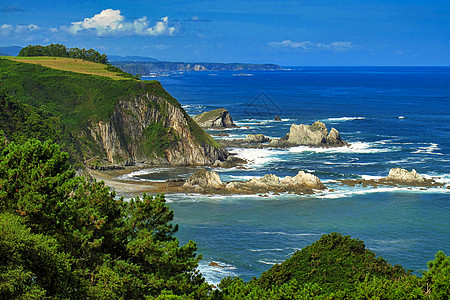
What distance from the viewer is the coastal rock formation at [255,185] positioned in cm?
7369

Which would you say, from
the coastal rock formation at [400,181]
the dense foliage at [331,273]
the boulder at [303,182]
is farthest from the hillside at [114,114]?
the dense foliage at [331,273]

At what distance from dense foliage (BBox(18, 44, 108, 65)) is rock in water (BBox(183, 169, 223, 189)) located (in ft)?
263

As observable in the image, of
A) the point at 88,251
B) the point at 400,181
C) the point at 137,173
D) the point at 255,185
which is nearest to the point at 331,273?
the point at 88,251

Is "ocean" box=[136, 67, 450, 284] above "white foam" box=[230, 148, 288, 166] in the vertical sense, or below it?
below

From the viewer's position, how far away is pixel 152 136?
3903 inches

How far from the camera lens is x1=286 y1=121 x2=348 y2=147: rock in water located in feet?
357

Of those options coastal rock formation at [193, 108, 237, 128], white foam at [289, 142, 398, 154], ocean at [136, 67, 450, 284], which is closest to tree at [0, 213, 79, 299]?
ocean at [136, 67, 450, 284]

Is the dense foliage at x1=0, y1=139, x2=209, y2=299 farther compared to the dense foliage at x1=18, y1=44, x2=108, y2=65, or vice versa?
the dense foliage at x1=18, y1=44, x2=108, y2=65

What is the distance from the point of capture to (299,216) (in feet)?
208

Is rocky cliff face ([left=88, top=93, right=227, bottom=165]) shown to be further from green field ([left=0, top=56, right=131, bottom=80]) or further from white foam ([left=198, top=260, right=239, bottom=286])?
white foam ([left=198, top=260, right=239, bottom=286])

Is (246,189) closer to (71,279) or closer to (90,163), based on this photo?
(90,163)

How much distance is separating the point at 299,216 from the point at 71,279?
43.0 metres

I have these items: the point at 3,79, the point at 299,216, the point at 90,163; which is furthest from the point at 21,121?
the point at 299,216

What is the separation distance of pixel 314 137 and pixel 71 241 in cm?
8845
